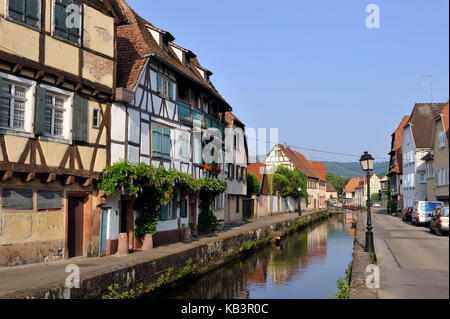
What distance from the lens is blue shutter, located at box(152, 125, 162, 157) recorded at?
18.9 m

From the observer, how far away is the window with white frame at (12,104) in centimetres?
1202

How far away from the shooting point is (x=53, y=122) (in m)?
13.7

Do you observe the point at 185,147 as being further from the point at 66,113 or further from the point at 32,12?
the point at 32,12

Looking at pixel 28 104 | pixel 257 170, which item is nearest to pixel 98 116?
pixel 28 104

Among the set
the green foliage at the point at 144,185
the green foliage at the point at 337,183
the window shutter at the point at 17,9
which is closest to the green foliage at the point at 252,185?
the green foliage at the point at 144,185

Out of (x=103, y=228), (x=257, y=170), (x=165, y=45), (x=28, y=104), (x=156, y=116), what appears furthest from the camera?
(x=257, y=170)

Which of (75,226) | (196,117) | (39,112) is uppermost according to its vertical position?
(196,117)

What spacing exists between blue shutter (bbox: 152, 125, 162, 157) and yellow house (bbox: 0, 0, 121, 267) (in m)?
3.26

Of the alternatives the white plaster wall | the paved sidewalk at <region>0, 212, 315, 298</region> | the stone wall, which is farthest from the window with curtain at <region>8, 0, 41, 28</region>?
the stone wall

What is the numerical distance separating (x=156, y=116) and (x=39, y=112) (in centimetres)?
691

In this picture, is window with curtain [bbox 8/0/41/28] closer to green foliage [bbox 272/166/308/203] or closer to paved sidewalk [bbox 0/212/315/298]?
paved sidewalk [bbox 0/212/315/298]

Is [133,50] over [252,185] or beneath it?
over

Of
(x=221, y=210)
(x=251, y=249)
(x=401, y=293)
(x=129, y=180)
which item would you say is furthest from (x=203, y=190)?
(x=401, y=293)

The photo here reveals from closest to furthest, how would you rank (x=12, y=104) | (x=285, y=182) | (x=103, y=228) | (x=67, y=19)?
1. (x=12, y=104)
2. (x=67, y=19)
3. (x=103, y=228)
4. (x=285, y=182)
